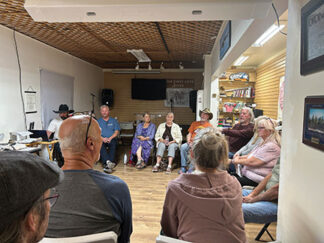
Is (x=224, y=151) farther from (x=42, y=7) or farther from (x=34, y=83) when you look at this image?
(x=34, y=83)

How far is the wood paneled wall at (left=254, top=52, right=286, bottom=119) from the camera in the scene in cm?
414

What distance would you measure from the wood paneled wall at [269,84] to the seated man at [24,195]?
4.44 metres

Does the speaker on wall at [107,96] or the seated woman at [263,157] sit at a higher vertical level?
the speaker on wall at [107,96]

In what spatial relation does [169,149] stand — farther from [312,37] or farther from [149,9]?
[312,37]

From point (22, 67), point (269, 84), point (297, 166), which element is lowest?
point (297, 166)

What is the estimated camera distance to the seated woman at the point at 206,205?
109 centimetres

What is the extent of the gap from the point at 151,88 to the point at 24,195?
7747mm

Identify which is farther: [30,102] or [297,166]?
[30,102]

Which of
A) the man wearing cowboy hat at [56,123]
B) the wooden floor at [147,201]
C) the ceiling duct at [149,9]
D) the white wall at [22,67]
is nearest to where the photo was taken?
the ceiling duct at [149,9]

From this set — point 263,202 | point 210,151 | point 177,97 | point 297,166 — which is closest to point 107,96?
point 177,97

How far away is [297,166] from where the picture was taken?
113cm

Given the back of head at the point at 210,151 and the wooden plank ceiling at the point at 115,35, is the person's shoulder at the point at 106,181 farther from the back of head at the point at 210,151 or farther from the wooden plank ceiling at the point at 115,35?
the wooden plank ceiling at the point at 115,35

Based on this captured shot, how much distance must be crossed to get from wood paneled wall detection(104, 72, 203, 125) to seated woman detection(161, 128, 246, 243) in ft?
22.4

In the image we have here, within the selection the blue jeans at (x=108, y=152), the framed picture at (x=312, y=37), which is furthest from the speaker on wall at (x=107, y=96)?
the framed picture at (x=312, y=37)
